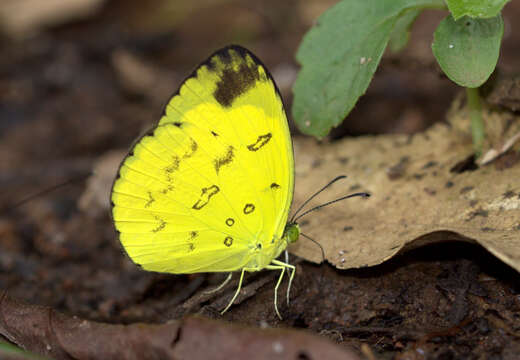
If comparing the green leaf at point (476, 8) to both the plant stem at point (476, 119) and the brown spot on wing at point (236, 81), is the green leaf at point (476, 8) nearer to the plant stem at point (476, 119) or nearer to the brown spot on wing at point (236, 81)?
the plant stem at point (476, 119)

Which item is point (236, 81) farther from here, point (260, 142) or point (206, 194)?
point (206, 194)

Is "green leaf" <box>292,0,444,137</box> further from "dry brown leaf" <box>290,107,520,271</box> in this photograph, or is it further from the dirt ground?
the dirt ground

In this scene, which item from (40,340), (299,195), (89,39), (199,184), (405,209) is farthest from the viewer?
(89,39)

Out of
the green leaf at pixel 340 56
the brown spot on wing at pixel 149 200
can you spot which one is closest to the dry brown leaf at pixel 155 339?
the brown spot on wing at pixel 149 200

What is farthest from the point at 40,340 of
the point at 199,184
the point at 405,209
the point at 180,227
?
the point at 405,209

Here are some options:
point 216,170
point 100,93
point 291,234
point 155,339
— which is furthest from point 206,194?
point 100,93

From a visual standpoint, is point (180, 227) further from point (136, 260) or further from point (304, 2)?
point (304, 2)

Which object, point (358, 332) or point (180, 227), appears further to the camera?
point (180, 227)
